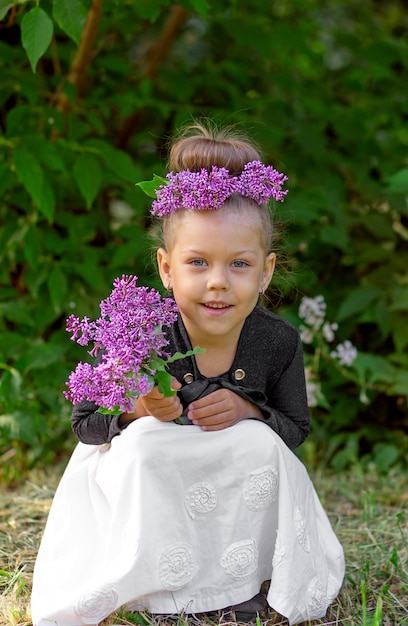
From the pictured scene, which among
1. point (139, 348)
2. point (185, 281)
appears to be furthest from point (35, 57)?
point (139, 348)

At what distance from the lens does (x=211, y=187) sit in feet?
6.09

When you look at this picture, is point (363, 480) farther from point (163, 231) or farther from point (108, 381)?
point (108, 381)

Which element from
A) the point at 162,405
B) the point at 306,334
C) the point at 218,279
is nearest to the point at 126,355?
the point at 162,405

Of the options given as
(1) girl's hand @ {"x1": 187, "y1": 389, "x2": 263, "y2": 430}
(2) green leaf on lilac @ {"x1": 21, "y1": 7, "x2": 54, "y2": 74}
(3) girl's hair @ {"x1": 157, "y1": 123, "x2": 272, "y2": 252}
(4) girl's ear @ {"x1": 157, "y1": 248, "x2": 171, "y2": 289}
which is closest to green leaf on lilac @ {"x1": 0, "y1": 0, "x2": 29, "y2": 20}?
(2) green leaf on lilac @ {"x1": 21, "y1": 7, "x2": 54, "y2": 74}

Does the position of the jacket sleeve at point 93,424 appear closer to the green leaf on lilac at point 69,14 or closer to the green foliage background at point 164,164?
the green foliage background at point 164,164

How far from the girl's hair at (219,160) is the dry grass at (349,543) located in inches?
35.3

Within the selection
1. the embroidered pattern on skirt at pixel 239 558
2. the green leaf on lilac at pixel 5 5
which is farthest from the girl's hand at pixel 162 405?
the green leaf on lilac at pixel 5 5

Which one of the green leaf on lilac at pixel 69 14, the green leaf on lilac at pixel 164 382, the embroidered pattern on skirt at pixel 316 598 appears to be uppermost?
the green leaf on lilac at pixel 69 14

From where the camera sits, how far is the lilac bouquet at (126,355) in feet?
5.37

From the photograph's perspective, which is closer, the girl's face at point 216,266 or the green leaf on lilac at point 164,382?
the green leaf on lilac at point 164,382

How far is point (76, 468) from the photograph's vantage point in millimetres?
2055

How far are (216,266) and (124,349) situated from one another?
0.35 m

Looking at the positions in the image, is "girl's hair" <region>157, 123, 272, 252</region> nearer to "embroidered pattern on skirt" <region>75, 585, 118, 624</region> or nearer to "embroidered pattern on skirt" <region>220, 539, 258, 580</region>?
"embroidered pattern on skirt" <region>220, 539, 258, 580</region>

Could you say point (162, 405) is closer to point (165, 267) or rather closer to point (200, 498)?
point (200, 498)
